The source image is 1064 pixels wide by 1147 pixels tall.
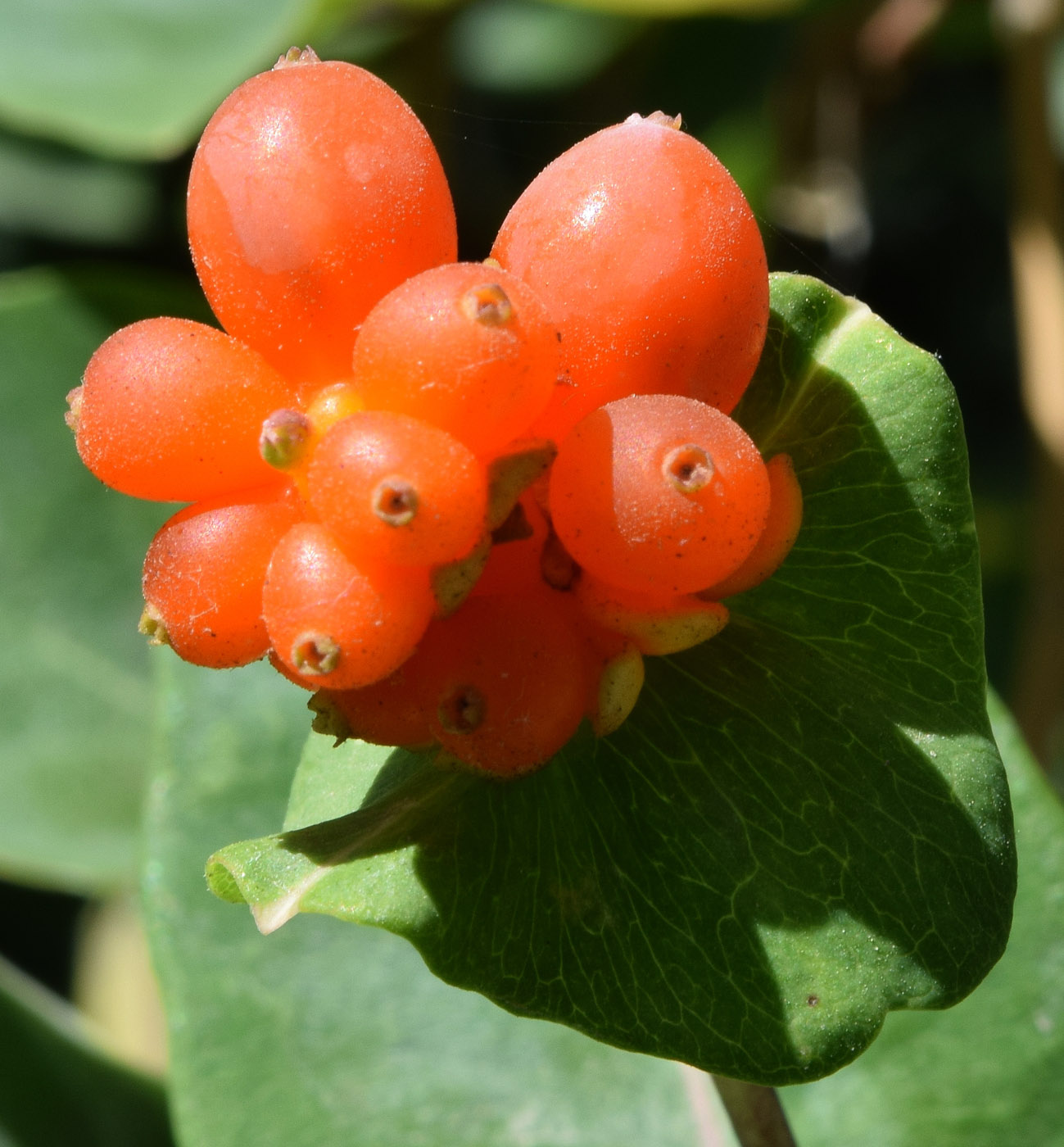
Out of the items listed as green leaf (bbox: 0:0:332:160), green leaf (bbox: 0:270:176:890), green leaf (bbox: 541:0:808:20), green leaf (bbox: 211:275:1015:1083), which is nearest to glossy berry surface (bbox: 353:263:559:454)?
green leaf (bbox: 211:275:1015:1083)

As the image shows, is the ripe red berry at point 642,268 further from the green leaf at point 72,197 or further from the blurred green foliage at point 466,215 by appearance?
the green leaf at point 72,197

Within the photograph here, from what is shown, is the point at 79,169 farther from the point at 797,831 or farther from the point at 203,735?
the point at 797,831

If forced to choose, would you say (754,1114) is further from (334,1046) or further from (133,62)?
(133,62)

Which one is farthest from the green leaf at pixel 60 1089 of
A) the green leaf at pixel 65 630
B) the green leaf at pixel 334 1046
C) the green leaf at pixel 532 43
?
the green leaf at pixel 532 43

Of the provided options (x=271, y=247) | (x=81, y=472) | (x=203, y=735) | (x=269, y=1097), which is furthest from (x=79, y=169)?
(x=271, y=247)

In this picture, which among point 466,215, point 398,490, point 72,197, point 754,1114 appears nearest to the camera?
point 398,490

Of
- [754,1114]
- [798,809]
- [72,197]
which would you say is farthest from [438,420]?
[72,197]

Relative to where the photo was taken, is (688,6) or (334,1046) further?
(688,6)
